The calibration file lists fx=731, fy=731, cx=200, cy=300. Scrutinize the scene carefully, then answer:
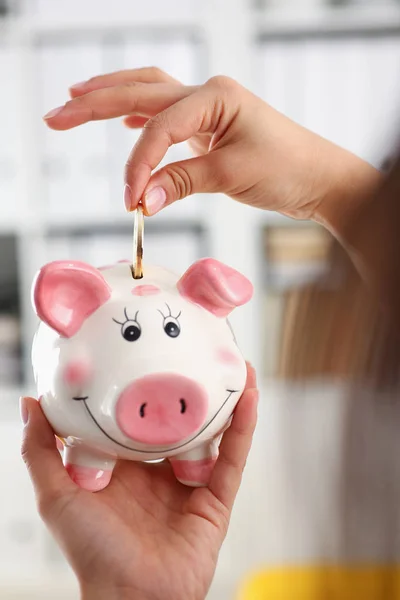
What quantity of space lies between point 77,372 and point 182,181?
266mm

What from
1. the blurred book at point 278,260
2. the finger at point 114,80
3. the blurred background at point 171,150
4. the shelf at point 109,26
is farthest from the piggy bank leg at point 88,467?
the shelf at point 109,26

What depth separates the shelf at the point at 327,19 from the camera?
2121mm

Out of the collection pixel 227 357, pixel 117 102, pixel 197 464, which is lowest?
pixel 197 464

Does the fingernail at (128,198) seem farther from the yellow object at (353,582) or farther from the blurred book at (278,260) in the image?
the blurred book at (278,260)

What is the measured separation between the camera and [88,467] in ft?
2.50

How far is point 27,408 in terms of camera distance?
0.78 meters

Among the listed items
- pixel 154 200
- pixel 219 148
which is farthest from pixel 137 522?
pixel 219 148

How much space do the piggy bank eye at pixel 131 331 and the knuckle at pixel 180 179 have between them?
0.19 meters

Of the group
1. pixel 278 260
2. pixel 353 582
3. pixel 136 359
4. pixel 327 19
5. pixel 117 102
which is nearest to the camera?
pixel 353 582

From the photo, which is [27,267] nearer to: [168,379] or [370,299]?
[168,379]

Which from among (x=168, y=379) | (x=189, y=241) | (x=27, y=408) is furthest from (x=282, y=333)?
(x=189, y=241)

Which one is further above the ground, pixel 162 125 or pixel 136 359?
pixel 162 125

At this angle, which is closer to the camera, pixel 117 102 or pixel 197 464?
pixel 197 464

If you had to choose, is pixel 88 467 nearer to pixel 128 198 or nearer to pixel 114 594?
pixel 114 594
